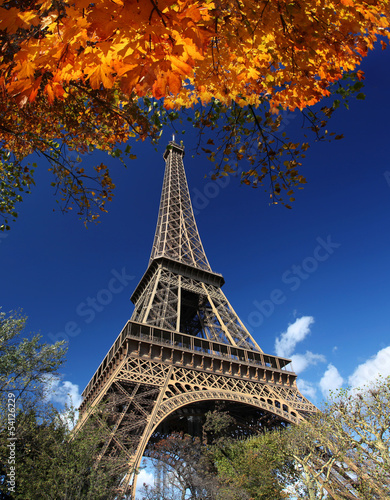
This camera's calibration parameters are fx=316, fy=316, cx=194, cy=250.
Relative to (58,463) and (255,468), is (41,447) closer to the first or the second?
(58,463)

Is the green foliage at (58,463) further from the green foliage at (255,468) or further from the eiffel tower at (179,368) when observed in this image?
the green foliage at (255,468)

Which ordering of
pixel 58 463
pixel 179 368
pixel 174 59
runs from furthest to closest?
pixel 179 368
pixel 58 463
pixel 174 59

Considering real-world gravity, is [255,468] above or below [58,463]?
below

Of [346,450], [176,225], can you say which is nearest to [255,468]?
[346,450]

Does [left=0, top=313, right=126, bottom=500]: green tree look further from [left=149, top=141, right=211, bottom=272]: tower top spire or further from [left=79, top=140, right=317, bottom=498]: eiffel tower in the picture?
[left=149, top=141, right=211, bottom=272]: tower top spire

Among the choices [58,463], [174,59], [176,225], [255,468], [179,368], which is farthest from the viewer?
[176,225]

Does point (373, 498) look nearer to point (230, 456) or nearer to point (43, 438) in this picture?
point (230, 456)

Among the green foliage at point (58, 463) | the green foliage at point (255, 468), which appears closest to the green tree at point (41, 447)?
the green foliage at point (58, 463)
